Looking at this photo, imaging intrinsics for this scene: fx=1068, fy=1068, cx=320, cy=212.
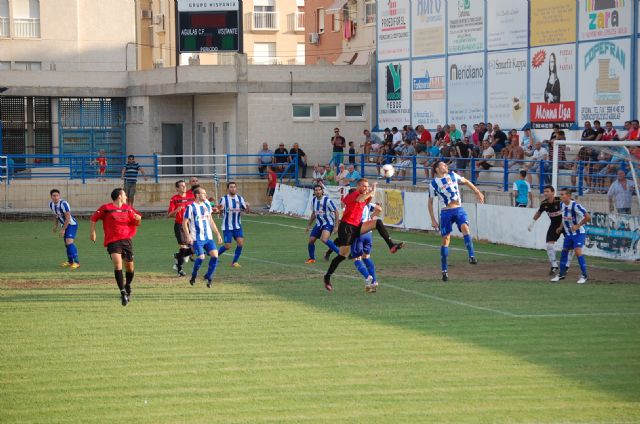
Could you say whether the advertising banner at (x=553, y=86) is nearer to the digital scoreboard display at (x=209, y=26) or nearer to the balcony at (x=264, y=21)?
the digital scoreboard display at (x=209, y=26)

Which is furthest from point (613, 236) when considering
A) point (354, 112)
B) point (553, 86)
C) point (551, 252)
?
point (354, 112)

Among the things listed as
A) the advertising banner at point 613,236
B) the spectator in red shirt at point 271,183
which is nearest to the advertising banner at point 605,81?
the advertising banner at point 613,236

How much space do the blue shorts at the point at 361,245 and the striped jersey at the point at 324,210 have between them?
5.35m

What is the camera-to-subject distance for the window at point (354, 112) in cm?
4703

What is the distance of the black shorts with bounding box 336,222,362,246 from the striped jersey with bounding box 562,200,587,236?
4.11 metres

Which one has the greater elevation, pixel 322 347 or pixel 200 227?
pixel 200 227

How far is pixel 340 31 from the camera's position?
200ft

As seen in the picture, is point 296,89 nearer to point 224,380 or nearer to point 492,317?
point 492,317

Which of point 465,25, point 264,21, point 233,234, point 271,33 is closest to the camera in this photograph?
point 233,234

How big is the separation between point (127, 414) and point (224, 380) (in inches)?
66.4

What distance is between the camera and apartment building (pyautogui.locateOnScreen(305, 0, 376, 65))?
54906mm

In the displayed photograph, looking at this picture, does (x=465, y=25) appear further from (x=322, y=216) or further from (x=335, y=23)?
(x=335, y=23)

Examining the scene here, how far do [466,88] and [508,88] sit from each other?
9.08ft

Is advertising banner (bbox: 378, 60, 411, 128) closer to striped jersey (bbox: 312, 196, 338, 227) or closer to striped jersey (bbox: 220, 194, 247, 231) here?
striped jersey (bbox: 312, 196, 338, 227)
